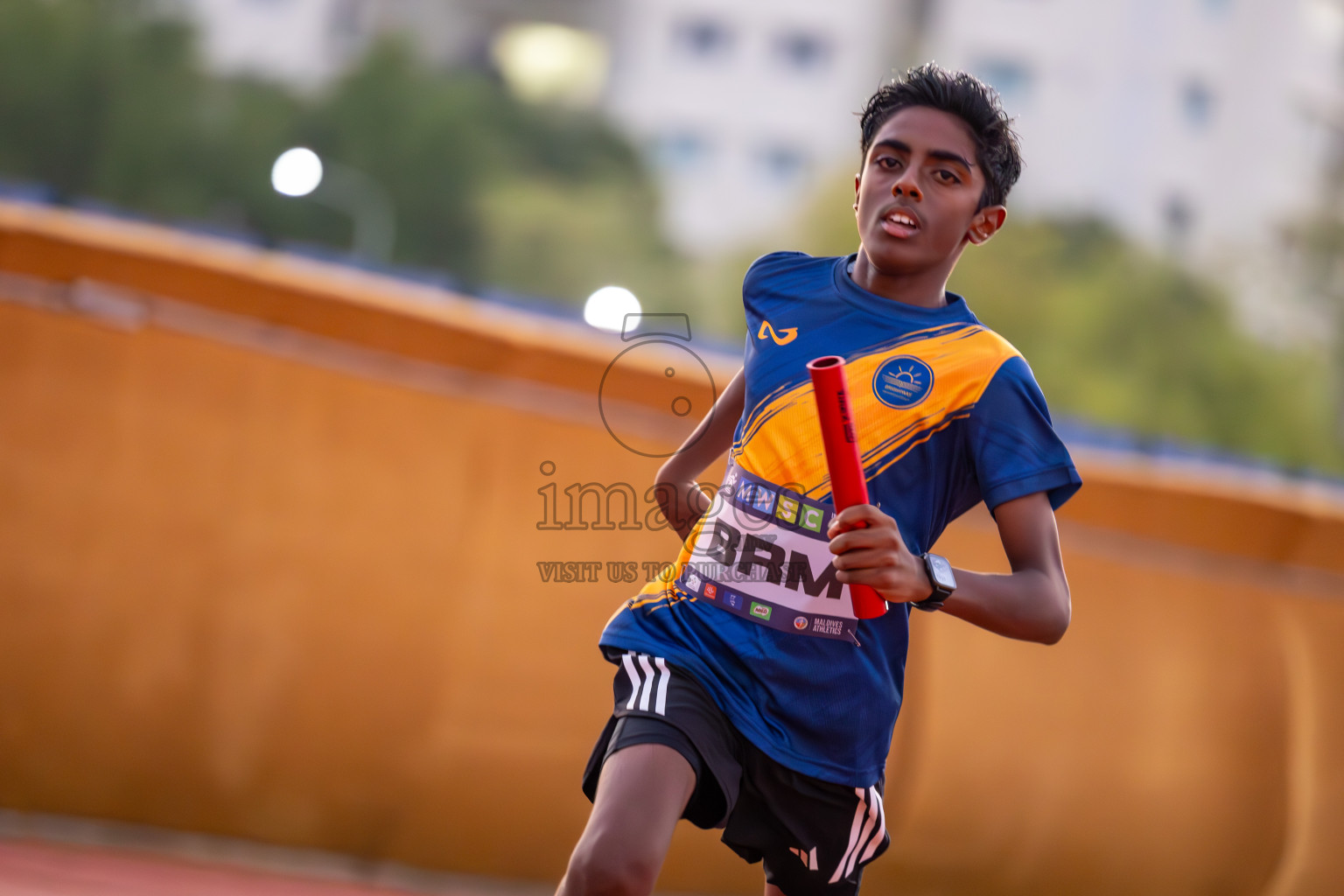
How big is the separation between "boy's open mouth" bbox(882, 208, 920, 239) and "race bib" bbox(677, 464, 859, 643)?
1.77 ft

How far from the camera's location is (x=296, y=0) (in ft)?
205

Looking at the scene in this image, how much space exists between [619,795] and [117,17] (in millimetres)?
51331

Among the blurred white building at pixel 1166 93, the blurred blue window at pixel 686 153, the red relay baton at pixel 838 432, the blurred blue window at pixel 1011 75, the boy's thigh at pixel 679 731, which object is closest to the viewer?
the red relay baton at pixel 838 432

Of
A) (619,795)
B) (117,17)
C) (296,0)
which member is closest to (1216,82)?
(296,0)

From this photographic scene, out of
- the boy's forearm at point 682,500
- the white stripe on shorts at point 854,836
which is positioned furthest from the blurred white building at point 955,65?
the white stripe on shorts at point 854,836

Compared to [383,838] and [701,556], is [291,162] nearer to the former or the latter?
[383,838]

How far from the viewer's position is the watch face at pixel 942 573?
2.29 m

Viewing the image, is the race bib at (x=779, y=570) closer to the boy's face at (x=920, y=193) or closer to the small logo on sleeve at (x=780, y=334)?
the small logo on sleeve at (x=780, y=334)

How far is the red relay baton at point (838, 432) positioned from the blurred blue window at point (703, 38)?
218 ft

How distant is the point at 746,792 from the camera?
264 cm

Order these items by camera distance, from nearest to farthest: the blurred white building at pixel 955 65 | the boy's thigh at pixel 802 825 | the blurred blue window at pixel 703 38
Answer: the boy's thigh at pixel 802 825 → the blurred white building at pixel 955 65 → the blurred blue window at pixel 703 38

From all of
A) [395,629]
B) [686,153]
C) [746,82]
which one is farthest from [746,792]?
[746,82]

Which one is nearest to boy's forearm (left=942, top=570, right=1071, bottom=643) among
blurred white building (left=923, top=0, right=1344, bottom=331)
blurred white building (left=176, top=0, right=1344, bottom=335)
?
blurred white building (left=176, top=0, right=1344, bottom=335)

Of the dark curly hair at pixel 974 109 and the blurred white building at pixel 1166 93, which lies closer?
the dark curly hair at pixel 974 109
